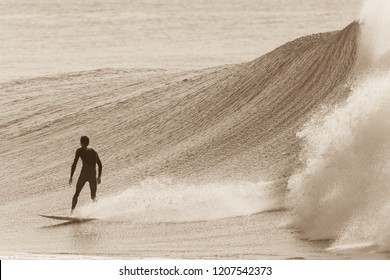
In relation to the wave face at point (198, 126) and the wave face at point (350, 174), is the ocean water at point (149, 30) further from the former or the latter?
the wave face at point (350, 174)

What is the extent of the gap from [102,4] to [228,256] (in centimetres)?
5773

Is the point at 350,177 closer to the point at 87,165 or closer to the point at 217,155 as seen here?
the point at 87,165

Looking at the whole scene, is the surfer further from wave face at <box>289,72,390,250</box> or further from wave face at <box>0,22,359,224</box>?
wave face at <box>289,72,390,250</box>

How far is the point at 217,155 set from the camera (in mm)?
20000

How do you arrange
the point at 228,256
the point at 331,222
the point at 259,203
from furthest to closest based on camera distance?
1. the point at 259,203
2. the point at 331,222
3. the point at 228,256

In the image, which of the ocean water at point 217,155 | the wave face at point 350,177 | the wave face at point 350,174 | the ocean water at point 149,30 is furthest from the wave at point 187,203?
the ocean water at point 149,30

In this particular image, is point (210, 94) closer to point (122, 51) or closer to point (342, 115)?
point (342, 115)

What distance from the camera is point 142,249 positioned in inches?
599

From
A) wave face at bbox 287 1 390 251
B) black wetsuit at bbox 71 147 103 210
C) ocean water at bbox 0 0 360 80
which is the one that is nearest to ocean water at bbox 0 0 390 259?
wave face at bbox 287 1 390 251

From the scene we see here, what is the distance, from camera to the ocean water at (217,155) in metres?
15.2

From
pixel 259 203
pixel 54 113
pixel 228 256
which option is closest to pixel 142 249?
pixel 228 256

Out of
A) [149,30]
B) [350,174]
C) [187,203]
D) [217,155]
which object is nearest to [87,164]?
[187,203]

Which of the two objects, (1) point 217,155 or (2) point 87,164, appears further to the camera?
(1) point 217,155

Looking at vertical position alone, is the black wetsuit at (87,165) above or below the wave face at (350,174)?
above
